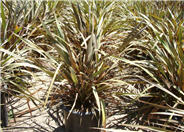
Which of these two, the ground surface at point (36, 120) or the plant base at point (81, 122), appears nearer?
the plant base at point (81, 122)

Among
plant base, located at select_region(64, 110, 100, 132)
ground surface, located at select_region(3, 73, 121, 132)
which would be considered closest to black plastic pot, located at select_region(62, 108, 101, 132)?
plant base, located at select_region(64, 110, 100, 132)

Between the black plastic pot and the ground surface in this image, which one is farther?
the ground surface

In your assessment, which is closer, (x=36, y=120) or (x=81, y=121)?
(x=81, y=121)

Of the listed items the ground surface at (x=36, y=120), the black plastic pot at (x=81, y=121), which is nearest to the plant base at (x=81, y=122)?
the black plastic pot at (x=81, y=121)

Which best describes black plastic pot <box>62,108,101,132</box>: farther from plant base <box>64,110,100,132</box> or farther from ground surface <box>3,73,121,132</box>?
ground surface <box>3,73,121,132</box>

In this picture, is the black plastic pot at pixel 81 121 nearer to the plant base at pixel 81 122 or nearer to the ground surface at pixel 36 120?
the plant base at pixel 81 122

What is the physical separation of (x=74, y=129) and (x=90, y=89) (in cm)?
32

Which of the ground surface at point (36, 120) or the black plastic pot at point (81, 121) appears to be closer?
the black plastic pot at point (81, 121)

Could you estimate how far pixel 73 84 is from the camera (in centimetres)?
165

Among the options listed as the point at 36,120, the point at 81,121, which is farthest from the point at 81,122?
the point at 36,120

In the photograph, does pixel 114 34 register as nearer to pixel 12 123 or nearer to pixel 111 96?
pixel 111 96

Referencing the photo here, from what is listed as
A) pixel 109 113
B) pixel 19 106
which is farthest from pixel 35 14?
pixel 109 113

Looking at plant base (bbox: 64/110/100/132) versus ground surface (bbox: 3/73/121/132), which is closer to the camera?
plant base (bbox: 64/110/100/132)

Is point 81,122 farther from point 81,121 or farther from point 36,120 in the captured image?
point 36,120
